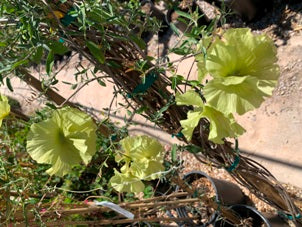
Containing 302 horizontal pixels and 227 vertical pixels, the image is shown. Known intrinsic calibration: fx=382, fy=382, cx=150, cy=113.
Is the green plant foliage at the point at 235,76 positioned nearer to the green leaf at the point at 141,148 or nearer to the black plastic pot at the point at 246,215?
the green leaf at the point at 141,148

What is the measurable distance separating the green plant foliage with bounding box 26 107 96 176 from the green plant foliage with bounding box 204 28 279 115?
1.17ft

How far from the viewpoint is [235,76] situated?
0.79 metres

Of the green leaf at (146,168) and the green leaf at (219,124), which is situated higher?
the green leaf at (219,124)

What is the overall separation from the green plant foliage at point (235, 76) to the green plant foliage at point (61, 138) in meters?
0.36

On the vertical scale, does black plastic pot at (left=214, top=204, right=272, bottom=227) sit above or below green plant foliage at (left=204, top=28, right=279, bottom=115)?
below

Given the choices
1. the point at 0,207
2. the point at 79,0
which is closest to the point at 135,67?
the point at 79,0

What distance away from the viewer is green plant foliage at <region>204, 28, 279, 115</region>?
779 mm

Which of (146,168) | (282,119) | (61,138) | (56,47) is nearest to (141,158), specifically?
(146,168)

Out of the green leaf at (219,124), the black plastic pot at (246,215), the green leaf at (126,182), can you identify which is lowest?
the black plastic pot at (246,215)

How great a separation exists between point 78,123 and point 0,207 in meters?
0.73

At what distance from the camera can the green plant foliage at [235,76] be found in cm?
78

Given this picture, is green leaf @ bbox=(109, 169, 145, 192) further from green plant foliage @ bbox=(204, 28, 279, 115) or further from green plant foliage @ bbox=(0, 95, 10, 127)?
green plant foliage @ bbox=(204, 28, 279, 115)

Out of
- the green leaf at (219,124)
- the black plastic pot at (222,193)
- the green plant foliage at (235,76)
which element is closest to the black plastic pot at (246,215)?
the black plastic pot at (222,193)

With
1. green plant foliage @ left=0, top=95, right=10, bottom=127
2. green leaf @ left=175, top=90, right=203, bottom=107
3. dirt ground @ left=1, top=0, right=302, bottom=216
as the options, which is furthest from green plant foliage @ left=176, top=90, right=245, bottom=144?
dirt ground @ left=1, top=0, right=302, bottom=216
